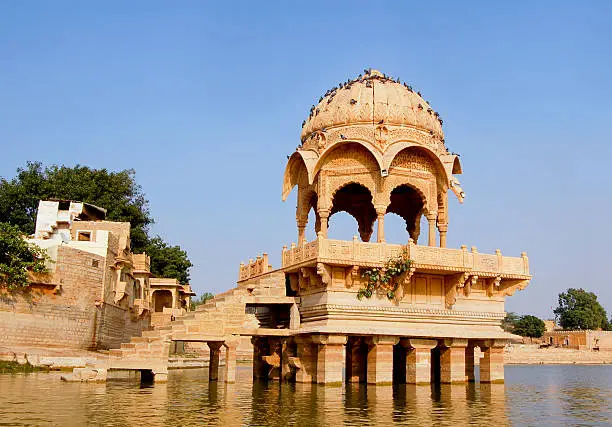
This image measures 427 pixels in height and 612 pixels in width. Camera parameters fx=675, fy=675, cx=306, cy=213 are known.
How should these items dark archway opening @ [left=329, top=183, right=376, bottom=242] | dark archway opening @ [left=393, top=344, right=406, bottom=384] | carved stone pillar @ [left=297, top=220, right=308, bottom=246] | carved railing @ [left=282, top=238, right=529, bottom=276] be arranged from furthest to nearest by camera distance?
dark archway opening @ [left=329, top=183, right=376, bottom=242] < carved stone pillar @ [left=297, top=220, right=308, bottom=246] < dark archway opening @ [left=393, top=344, right=406, bottom=384] < carved railing @ [left=282, top=238, right=529, bottom=276]

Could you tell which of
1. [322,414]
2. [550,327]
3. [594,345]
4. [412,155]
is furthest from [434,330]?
[550,327]

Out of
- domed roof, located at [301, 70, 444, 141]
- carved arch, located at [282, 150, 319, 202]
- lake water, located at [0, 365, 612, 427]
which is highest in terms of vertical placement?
domed roof, located at [301, 70, 444, 141]

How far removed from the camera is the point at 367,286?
62.0 feet

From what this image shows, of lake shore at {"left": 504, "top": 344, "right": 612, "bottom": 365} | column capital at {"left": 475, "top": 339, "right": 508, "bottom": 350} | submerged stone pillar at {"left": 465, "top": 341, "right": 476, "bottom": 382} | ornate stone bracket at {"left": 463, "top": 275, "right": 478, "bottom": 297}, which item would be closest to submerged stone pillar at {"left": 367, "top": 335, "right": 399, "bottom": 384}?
ornate stone bracket at {"left": 463, "top": 275, "right": 478, "bottom": 297}

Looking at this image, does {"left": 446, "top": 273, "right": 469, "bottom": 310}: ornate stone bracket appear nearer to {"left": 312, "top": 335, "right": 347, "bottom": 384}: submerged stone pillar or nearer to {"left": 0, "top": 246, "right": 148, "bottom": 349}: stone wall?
{"left": 312, "top": 335, "right": 347, "bottom": 384}: submerged stone pillar

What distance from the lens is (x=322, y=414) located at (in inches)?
482

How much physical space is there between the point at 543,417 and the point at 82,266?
1874cm

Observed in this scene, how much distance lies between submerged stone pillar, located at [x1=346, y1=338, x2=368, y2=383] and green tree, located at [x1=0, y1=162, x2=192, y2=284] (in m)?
25.5

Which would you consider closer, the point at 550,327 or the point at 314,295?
the point at 314,295

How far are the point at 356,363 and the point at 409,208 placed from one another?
645 centimetres

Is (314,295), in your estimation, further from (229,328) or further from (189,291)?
(189,291)

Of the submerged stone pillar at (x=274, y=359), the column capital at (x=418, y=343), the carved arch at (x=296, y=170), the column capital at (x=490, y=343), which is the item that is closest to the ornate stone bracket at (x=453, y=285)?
the column capital at (x=418, y=343)

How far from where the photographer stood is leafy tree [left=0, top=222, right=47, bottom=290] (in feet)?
75.8

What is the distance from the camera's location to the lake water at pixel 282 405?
36.8 feet
